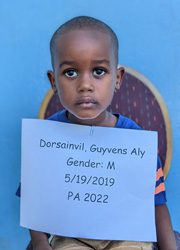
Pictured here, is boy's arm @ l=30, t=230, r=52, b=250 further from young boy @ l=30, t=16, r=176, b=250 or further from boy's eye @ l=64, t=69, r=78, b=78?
boy's eye @ l=64, t=69, r=78, b=78

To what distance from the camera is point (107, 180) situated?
102 cm

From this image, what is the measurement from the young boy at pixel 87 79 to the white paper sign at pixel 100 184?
0.12 feet

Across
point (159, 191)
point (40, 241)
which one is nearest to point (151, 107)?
point (159, 191)

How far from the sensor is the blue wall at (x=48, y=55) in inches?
51.3

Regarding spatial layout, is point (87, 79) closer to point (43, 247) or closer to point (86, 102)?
point (86, 102)

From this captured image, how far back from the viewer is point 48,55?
1322 millimetres

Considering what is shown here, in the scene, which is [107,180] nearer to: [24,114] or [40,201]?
[40,201]

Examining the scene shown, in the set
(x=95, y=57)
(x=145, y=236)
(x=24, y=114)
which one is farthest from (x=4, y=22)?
(x=145, y=236)

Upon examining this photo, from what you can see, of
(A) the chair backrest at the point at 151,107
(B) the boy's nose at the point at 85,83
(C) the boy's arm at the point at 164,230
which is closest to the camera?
(B) the boy's nose at the point at 85,83

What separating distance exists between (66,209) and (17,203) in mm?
377

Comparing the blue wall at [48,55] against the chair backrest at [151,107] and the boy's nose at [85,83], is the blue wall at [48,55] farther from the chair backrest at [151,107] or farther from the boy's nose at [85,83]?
the boy's nose at [85,83]

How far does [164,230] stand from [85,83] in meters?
0.39

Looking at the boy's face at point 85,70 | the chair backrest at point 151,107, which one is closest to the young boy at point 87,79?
the boy's face at point 85,70

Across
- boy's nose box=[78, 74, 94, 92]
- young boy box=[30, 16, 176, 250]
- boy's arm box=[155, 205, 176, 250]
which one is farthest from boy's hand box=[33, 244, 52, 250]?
boy's nose box=[78, 74, 94, 92]
